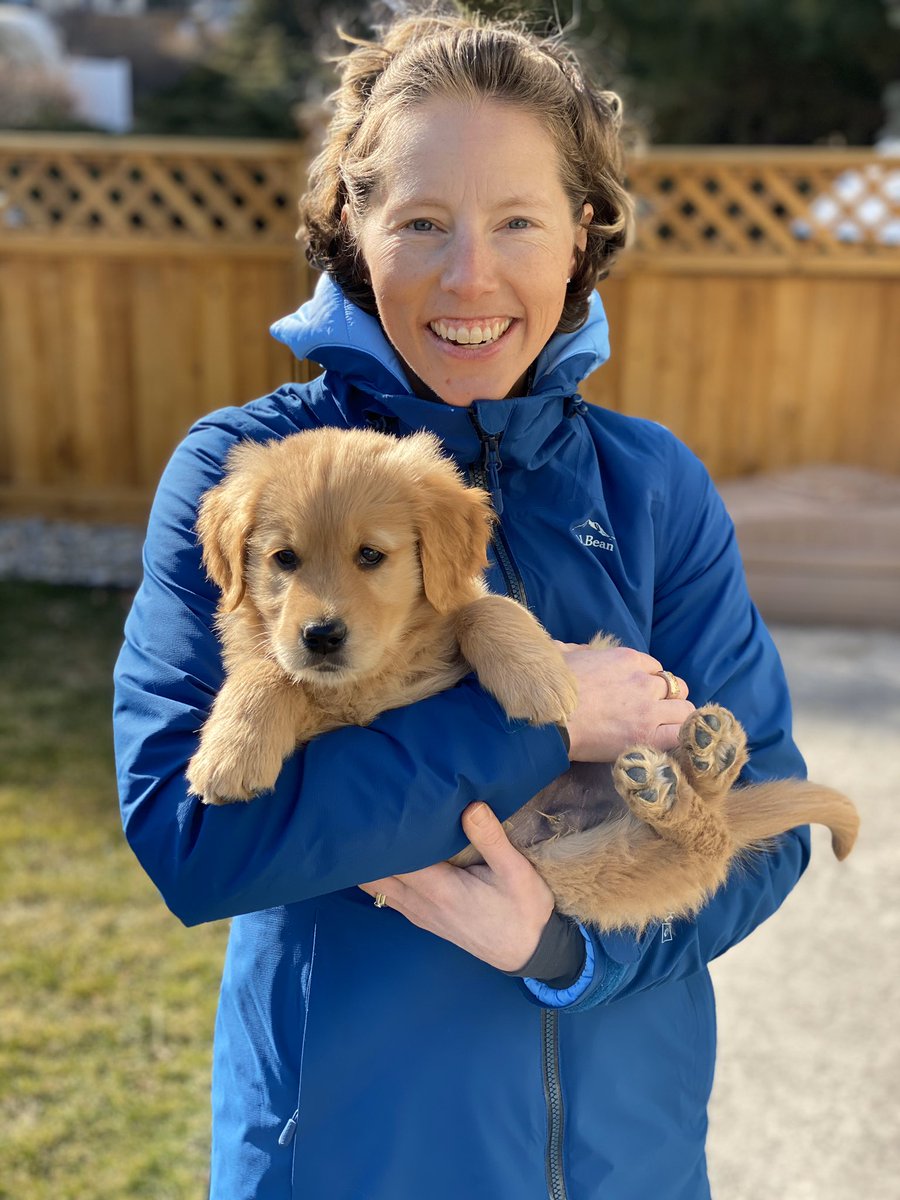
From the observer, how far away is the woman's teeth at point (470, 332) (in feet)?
6.61

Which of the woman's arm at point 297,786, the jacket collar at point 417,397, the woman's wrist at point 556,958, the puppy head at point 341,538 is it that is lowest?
the woman's wrist at point 556,958

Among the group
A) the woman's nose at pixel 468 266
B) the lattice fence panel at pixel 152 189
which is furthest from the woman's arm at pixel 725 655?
the lattice fence panel at pixel 152 189

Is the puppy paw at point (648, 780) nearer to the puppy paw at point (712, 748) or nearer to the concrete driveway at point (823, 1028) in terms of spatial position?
the puppy paw at point (712, 748)

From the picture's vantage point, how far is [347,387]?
2.14 metres

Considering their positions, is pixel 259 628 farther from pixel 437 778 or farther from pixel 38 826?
pixel 38 826

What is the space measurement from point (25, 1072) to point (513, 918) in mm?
2700

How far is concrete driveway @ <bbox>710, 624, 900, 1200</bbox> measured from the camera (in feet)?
11.0

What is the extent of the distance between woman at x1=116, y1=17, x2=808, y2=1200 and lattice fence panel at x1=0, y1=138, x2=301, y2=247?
6627mm

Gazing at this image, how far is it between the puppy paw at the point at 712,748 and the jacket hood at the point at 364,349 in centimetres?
64

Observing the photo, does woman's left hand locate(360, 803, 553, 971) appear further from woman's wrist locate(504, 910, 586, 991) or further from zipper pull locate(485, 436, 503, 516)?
zipper pull locate(485, 436, 503, 516)

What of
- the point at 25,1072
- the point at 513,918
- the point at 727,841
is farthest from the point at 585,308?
the point at 25,1072

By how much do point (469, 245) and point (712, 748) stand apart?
0.96m

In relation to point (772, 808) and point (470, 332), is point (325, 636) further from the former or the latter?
point (772, 808)

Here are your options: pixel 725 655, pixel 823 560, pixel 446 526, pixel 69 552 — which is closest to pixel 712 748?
pixel 725 655
